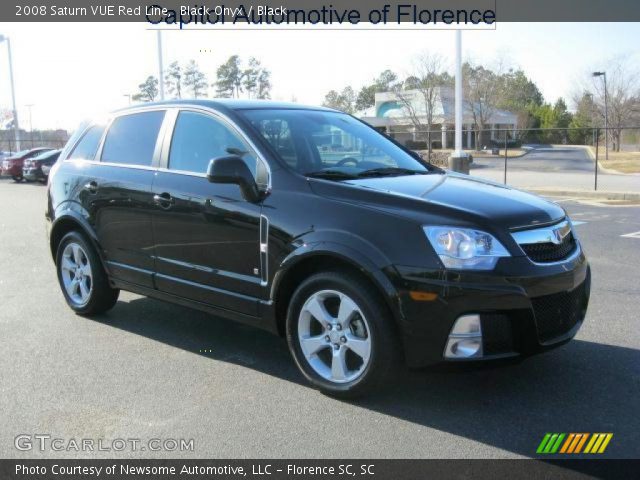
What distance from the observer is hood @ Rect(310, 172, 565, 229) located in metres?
3.66

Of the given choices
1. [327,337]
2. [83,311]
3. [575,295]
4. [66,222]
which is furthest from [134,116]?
[575,295]

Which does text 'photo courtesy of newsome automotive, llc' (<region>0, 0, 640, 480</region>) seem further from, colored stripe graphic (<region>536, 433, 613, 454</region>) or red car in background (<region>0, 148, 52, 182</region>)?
red car in background (<region>0, 148, 52, 182</region>)

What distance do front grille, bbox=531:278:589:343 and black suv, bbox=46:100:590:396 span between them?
12 millimetres

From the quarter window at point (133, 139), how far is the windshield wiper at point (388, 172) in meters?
1.79

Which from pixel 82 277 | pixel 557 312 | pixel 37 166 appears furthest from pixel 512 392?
pixel 37 166

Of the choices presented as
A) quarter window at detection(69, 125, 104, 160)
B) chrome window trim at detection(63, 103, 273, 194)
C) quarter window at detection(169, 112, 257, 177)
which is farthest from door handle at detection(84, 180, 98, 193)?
quarter window at detection(169, 112, 257, 177)

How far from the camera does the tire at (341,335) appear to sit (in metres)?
3.69

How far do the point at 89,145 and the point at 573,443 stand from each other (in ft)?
15.4

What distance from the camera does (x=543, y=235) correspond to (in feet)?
12.5

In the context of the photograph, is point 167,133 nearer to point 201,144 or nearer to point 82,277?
point 201,144

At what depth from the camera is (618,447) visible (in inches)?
131

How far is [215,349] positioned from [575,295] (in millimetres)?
2665

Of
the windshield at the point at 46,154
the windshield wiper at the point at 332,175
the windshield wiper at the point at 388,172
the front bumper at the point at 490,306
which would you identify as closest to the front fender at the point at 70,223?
the windshield wiper at the point at 332,175

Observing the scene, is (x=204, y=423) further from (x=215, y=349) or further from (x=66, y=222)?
(x=66, y=222)
